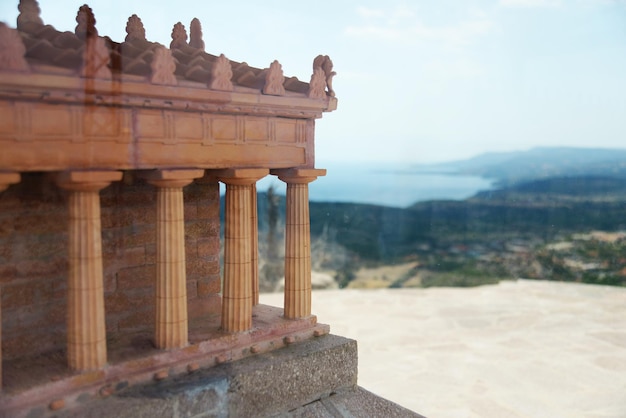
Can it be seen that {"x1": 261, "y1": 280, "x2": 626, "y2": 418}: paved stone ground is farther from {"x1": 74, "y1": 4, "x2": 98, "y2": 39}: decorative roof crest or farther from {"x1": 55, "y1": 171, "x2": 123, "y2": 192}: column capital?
{"x1": 74, "y1": 4, "x2": 98, "y2": 39}: decorative roof crest

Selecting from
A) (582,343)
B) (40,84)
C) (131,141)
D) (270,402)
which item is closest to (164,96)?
(131,141)

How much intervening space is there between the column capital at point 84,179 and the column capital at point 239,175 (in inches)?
62.9

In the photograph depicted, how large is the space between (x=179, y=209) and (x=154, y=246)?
1292mm

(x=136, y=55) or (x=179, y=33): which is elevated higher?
(x=179, y=33)

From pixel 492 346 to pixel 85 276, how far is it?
14639 millimetres

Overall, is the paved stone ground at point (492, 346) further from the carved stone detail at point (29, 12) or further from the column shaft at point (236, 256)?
the carved stone detail at point (29, 12)

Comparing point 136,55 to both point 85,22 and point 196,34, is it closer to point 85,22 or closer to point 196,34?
point 85,22

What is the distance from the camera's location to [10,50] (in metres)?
5.56

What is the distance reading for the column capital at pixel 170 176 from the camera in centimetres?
688

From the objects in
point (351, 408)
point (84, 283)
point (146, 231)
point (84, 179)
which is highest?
point (84, 179)

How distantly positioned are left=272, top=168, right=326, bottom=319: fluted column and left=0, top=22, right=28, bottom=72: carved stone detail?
373 cm

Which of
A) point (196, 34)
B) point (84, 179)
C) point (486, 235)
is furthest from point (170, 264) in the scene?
point (486, 235)

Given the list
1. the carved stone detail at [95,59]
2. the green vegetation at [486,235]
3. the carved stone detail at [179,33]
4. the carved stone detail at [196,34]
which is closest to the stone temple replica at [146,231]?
the carved stone detail at [95,59]

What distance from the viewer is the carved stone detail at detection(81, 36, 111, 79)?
19.9 feet
